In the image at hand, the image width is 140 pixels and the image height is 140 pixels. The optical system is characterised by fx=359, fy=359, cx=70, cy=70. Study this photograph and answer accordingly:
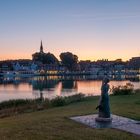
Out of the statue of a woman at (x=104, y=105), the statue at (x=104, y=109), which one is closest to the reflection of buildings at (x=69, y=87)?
the statue of a woman at (x=104, y=105)

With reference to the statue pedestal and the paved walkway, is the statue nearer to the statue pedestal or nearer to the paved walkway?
the statue pedestal

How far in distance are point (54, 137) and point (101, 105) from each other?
11.3 ft

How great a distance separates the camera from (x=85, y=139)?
9.52 metres

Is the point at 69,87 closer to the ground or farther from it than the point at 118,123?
closer to the ground

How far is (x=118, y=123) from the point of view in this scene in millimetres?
12109

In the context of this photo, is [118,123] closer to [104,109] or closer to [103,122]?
[103,122]

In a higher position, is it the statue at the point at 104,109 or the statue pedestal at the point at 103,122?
Answer: the statue at the point at 104,109

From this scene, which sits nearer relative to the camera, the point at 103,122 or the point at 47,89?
the point at 103,122

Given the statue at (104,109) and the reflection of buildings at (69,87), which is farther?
the reflection of buildings at (69,87)

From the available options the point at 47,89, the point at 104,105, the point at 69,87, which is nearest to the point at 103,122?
the point at 104,105

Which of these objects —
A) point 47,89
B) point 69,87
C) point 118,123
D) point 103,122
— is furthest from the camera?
point 69,87

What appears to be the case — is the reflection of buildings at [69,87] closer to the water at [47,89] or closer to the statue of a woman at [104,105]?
the water at [47,89]

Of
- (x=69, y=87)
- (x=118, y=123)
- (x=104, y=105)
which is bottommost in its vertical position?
(x=69, y=87)

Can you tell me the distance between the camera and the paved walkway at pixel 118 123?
441 inches
